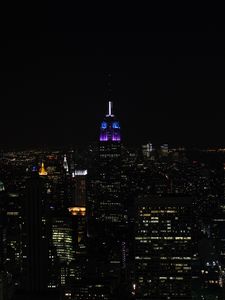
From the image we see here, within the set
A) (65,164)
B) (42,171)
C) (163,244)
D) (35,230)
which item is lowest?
(163,244)

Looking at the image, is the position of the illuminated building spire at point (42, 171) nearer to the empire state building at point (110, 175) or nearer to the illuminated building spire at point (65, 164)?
the illuminated building spire at point (65, 164)

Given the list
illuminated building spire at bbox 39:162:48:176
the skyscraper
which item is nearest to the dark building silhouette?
illuminated building spire at bbox 39:162:48:176

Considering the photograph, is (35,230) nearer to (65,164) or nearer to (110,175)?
(65,164)

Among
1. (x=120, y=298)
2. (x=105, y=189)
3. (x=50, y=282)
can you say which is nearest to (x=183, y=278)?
(x=120, y=298)

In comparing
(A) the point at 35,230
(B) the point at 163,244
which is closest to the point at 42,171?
(A) the point at 35,230

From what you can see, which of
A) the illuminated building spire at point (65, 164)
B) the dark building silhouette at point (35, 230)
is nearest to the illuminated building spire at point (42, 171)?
the dark building silhouette at point (35, 230)

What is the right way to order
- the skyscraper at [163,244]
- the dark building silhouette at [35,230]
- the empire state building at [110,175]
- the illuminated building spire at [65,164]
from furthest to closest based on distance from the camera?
the empire state building at [110,175] → the illuminated building spire at [65,164] → the dark building silhouette at [35,230] → the skyscraper at [163,244]

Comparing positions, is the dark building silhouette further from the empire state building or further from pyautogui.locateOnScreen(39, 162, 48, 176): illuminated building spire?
the empire state building

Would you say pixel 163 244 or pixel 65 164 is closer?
pixel 163 244

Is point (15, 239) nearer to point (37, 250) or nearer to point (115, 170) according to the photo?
point (37, 250)
